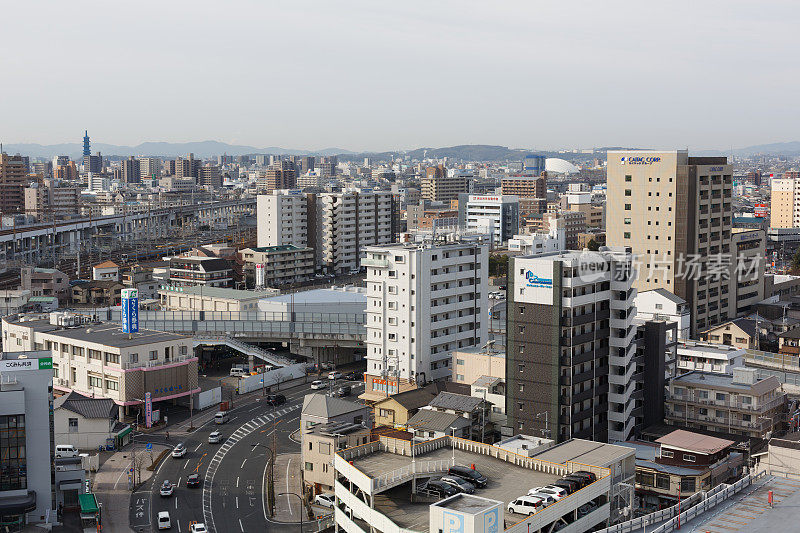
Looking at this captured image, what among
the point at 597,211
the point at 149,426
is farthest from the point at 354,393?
the point at 597,211

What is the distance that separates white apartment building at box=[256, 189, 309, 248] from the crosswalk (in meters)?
30.6

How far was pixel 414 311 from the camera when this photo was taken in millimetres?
27812

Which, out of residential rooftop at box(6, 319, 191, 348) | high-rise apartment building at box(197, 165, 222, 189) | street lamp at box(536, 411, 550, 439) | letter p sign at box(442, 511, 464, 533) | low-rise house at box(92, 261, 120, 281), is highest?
high-rise apartment building at box(197, 165, 222, 189)

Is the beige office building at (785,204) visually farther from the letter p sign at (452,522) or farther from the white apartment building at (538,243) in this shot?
the letter p sign at (452,522)

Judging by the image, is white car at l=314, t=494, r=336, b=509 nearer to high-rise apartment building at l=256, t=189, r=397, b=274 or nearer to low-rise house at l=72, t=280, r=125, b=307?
low-rise house at l=72, t=280, r=125, b=307

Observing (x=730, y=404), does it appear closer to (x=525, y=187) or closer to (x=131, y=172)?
(x=525, y=187)

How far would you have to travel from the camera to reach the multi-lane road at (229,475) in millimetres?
19297

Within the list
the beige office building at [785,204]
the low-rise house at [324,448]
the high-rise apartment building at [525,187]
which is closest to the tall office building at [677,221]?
the low-rise house at [324,448]

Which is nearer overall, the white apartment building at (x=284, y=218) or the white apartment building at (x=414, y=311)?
the white apartment building at (x=414, y=311)

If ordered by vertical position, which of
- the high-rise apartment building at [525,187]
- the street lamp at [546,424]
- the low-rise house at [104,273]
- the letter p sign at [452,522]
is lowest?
the street lamp at [546,424]

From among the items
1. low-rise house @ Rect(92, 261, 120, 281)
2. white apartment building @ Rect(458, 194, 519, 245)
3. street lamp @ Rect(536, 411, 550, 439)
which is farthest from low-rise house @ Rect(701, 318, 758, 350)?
white apartment building @ Rect(458, 194, 519, 245)

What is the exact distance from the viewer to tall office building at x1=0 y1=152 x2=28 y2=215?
90.3 metres

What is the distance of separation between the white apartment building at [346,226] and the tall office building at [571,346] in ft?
120

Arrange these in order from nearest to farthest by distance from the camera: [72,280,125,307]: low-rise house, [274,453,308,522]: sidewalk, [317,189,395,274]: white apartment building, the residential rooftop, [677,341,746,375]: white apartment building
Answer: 1. [274,453,308,522]: sidewalk
2. [677,341,746,375]: white apartment building
3. the residential rooftop
4. [72,280,125,307]: low-rise house
5. [317,189,395,274]: white apartment building
